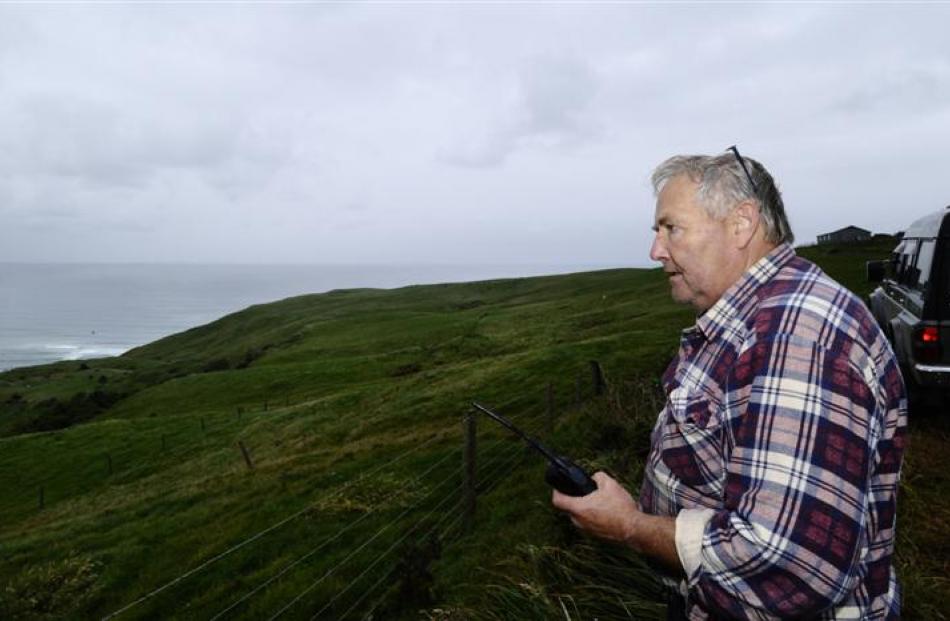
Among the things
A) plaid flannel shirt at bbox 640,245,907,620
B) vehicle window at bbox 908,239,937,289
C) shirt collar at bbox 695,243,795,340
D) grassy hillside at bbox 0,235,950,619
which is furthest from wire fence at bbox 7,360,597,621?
vehicle window at bbox 908,239,937,289

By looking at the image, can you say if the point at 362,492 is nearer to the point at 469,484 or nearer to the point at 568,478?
the point at 469,484

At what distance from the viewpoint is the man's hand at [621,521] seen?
6.73 ft

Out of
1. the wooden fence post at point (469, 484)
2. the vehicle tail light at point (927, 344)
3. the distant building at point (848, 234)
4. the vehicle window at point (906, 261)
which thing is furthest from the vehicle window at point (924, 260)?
the distant building at point (848, 234)

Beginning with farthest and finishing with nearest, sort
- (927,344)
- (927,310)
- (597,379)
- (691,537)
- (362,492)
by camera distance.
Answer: (597,379) → (362,492) → (927,310) → (927,344) → (691,537)

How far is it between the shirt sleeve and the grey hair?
0.68 meters

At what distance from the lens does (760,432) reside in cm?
180

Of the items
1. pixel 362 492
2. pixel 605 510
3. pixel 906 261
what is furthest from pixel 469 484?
pixel 906 261

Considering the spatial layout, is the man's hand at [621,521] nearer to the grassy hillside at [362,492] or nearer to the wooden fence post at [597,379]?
the grassy hillside at [362,492]

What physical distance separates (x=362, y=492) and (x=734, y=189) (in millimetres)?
14392

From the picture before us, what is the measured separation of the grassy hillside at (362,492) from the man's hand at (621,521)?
9.30ft

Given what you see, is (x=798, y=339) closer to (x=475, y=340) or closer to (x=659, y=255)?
(x=659, y=255)

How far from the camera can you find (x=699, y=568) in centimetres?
192

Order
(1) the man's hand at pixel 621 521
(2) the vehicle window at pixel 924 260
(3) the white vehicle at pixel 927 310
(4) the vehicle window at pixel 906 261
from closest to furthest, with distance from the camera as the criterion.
A: (1) the man's hand at pixel 621 521 < (3) the white vehicle at pixel 927 310 < (2) the vehicle window at pixel 924 260 < (4) the vehicle window at pixel 906 261

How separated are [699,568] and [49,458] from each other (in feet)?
162
